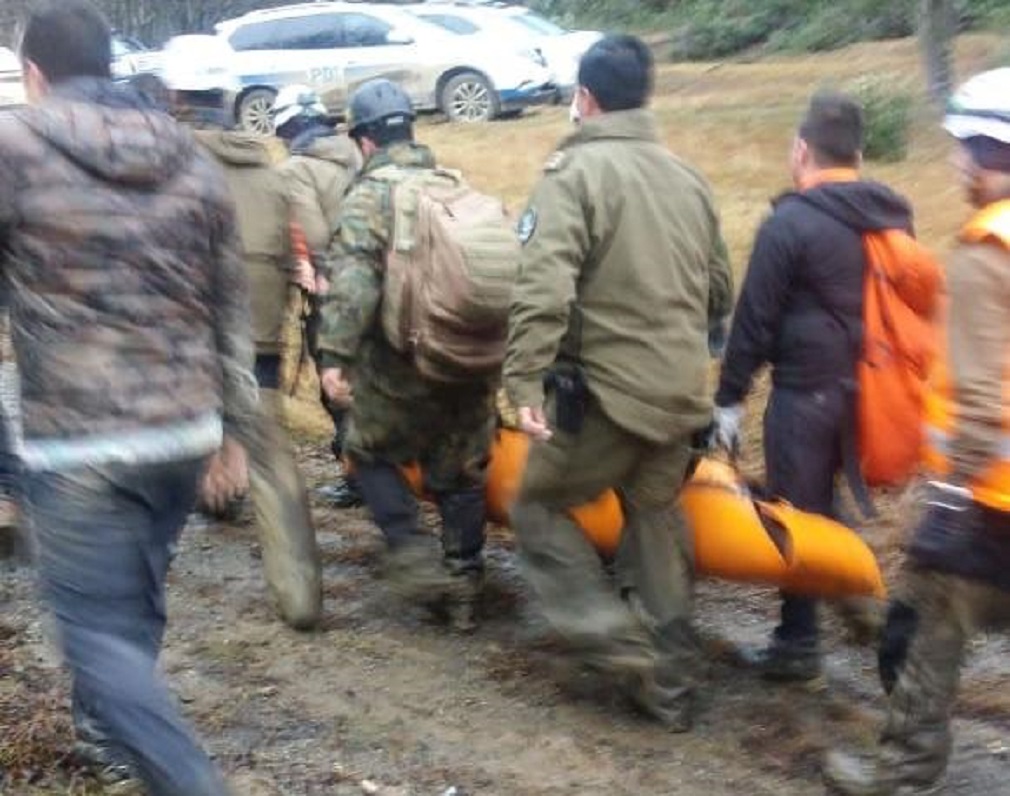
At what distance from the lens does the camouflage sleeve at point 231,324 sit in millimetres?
3986

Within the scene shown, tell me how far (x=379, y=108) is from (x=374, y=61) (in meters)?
18.2

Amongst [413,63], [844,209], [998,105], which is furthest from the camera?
[413,63]

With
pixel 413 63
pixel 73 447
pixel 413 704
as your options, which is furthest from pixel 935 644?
pixel 413 63

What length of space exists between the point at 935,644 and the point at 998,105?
1.30 meters

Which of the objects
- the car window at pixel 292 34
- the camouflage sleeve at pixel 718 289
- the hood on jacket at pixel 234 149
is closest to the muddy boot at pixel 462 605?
the camouflage sleeve at pixel 718 289

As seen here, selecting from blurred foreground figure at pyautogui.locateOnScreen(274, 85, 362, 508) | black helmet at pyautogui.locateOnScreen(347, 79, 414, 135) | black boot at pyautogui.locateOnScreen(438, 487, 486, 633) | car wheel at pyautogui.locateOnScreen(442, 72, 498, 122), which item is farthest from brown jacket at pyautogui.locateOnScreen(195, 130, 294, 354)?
car wheel at pyautogui.locateOnScreen(442, 72, 498, 122)

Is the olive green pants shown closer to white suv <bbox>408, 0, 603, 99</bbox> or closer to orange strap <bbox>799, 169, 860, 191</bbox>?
orange strap <bbox>799, 169, 860, 191</bbox>

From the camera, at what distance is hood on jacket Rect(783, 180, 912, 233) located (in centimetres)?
531

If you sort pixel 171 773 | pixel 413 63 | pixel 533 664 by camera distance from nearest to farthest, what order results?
pixel 171 773, pixel 533 664, pixel 413 63

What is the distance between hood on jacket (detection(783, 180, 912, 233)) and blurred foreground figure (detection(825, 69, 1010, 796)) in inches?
37.7

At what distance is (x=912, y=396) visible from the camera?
538 cm

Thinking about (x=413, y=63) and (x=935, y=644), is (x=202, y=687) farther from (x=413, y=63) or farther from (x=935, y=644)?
(x=413, y=63)

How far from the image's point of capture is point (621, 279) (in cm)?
510

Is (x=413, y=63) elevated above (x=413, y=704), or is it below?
below
